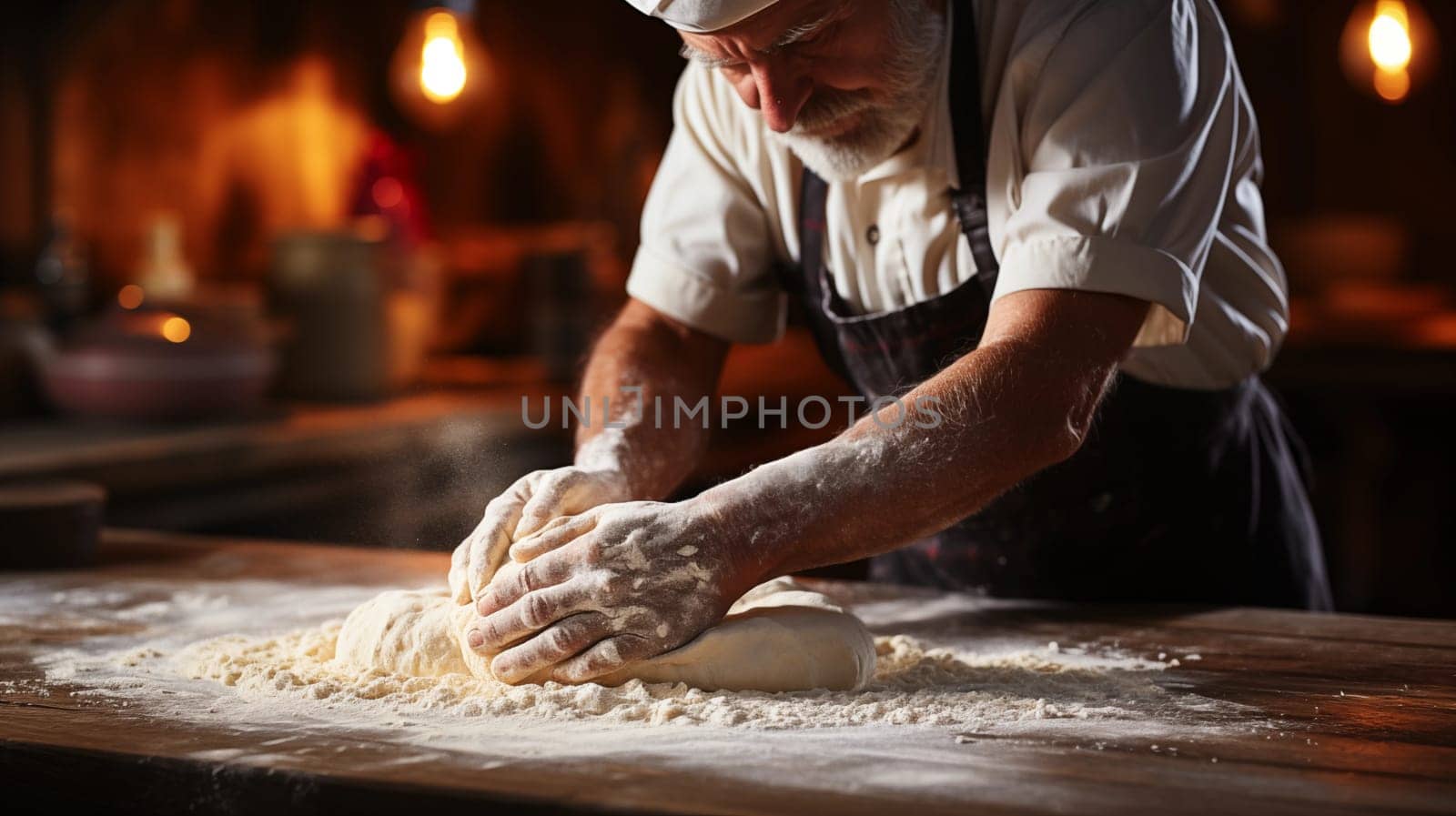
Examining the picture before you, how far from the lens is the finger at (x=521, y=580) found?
4.48 ft

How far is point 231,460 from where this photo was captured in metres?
3.88

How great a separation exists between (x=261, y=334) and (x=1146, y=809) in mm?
3677

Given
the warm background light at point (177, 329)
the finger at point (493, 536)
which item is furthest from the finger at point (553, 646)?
the warm background light at point (177, 329)

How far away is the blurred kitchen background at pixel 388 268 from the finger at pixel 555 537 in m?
0.27

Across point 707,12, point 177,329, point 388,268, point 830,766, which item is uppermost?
point 388,268

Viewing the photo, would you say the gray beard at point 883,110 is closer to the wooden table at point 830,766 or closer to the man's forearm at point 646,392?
the man's forearm at point 646,392

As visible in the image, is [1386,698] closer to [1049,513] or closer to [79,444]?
[1049,513]

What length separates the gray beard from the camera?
168 cm

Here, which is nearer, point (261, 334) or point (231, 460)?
point (231, 460)

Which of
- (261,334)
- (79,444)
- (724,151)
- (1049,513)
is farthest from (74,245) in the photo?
(1049,513)

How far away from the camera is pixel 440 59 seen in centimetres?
477

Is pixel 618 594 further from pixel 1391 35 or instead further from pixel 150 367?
pixel 1391 35

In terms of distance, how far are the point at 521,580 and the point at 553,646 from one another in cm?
8

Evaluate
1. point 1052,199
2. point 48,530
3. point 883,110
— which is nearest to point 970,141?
point 883,110
